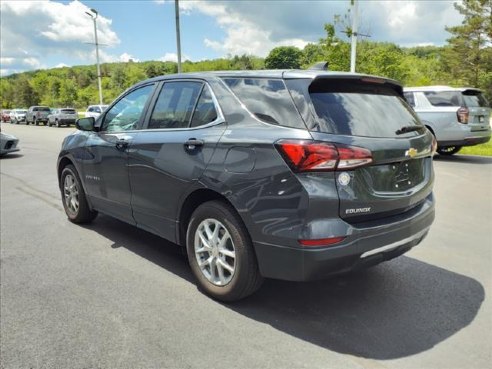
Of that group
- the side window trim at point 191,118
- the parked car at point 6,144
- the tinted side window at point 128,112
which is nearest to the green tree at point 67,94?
the parked car at point 6,144

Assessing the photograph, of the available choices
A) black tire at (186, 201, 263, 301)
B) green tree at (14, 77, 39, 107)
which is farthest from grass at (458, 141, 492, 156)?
green tree at (14, 77, 39, 107)

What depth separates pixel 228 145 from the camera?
126 inches

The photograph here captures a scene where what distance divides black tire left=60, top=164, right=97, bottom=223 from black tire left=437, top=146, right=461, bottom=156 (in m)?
10.3

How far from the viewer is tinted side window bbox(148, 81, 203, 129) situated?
3766 millimetres

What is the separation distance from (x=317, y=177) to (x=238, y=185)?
598mm

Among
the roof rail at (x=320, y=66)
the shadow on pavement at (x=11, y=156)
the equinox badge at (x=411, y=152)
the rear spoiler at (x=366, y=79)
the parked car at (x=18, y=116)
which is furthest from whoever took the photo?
the parked car at (x=18, y=116)

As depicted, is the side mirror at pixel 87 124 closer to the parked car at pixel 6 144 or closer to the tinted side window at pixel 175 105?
the tinted side window at pixel 175 105

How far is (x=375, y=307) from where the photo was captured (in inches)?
132

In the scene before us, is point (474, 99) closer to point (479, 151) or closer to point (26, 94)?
point (479, 151)

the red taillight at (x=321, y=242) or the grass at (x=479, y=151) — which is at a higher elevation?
A: the red taillight at (x=321, y=242)

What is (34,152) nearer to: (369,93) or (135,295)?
(135,295)

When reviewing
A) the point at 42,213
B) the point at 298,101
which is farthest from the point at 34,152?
the point at 298,101

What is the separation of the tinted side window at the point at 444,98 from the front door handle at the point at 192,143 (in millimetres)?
9983

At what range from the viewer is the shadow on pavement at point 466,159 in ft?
37.3
